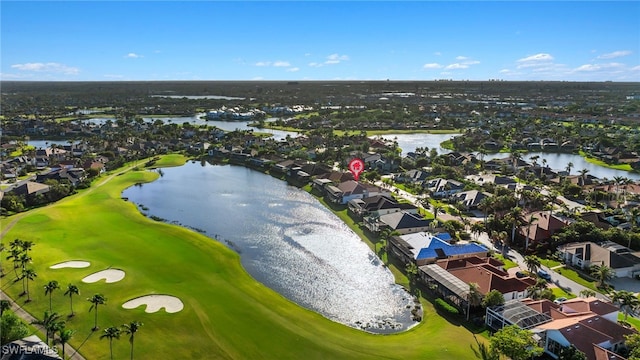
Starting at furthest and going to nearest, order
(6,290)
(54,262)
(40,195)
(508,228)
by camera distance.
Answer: (40,195), (508,228), (54,262), (6,290)

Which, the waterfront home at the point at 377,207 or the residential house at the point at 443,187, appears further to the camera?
the residential house at the point at 443,187

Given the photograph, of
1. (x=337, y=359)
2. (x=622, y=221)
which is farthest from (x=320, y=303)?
(x=622, y=221)

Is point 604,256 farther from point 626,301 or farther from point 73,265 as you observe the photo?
point 73,265

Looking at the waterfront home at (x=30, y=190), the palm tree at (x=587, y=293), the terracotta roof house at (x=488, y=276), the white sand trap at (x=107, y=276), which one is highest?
the waterfront home at (x=30, y=190)

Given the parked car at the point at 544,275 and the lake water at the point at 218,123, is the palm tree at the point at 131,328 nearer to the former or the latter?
the parked car at the point at 544,275

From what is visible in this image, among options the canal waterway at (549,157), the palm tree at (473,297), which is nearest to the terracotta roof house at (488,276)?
the palm tree at (473,297)

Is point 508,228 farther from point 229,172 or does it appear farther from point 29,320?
point 229,172
